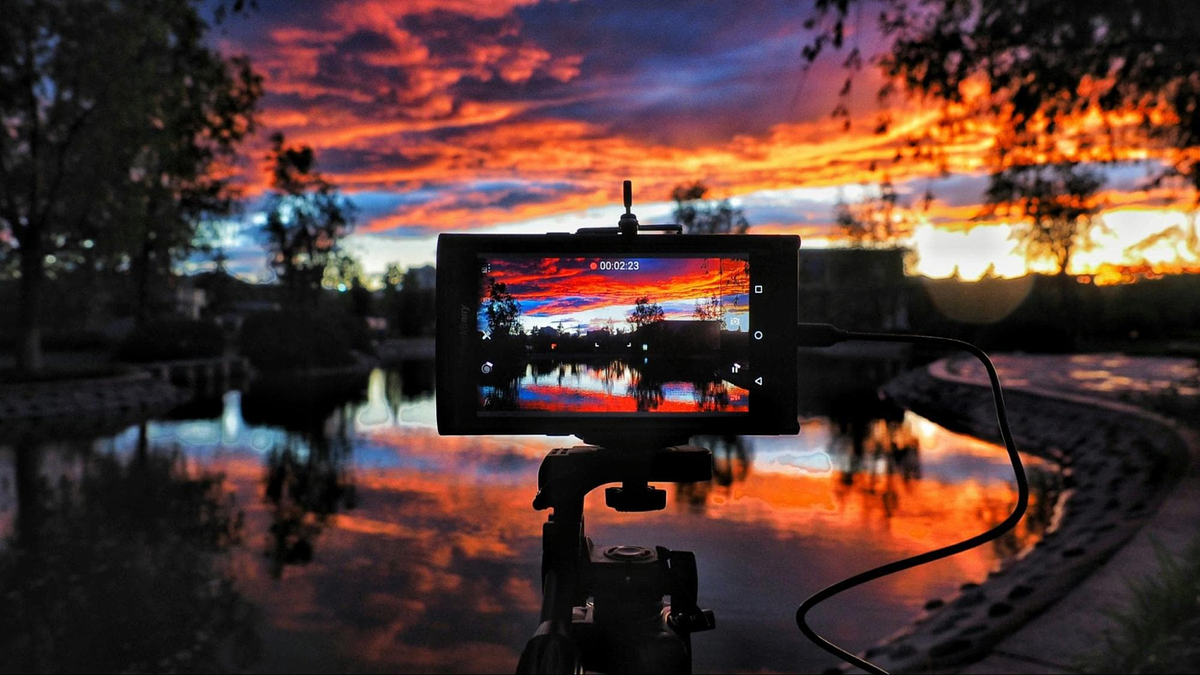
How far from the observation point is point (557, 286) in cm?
169

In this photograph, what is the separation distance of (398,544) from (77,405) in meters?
14.7

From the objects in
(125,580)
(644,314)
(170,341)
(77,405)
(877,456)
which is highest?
(644,314)

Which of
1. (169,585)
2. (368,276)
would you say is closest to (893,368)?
(169,585)

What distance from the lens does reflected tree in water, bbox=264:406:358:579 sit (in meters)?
6.91

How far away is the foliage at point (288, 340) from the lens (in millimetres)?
30156

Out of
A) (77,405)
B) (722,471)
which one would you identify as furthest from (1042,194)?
(77,405)

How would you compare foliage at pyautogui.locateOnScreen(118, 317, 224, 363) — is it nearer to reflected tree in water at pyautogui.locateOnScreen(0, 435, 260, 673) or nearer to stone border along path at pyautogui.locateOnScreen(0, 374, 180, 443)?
stone border along path at pyautogui.locateOnScreen(0, 374, 180, 443)

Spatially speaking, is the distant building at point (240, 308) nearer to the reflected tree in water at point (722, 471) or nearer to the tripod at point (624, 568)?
the reflected tree in water at point (722, 471)

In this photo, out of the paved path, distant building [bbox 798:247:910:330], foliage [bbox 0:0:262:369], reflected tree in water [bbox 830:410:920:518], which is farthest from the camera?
distant building [bbox 798:247:910:330]

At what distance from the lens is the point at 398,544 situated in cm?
702

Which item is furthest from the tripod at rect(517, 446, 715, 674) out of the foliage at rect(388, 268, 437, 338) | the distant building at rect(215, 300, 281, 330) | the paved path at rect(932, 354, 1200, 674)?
the distant building at rect(215, 300, 281, 330)

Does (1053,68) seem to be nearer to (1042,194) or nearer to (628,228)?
(1042,194)

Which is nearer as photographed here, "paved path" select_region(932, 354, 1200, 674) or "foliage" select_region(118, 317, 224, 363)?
"paved path" select_region(932, 354, 1200, 674)

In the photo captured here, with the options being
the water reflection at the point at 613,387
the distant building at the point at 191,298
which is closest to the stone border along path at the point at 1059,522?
the water reflection at the point at 613,387
